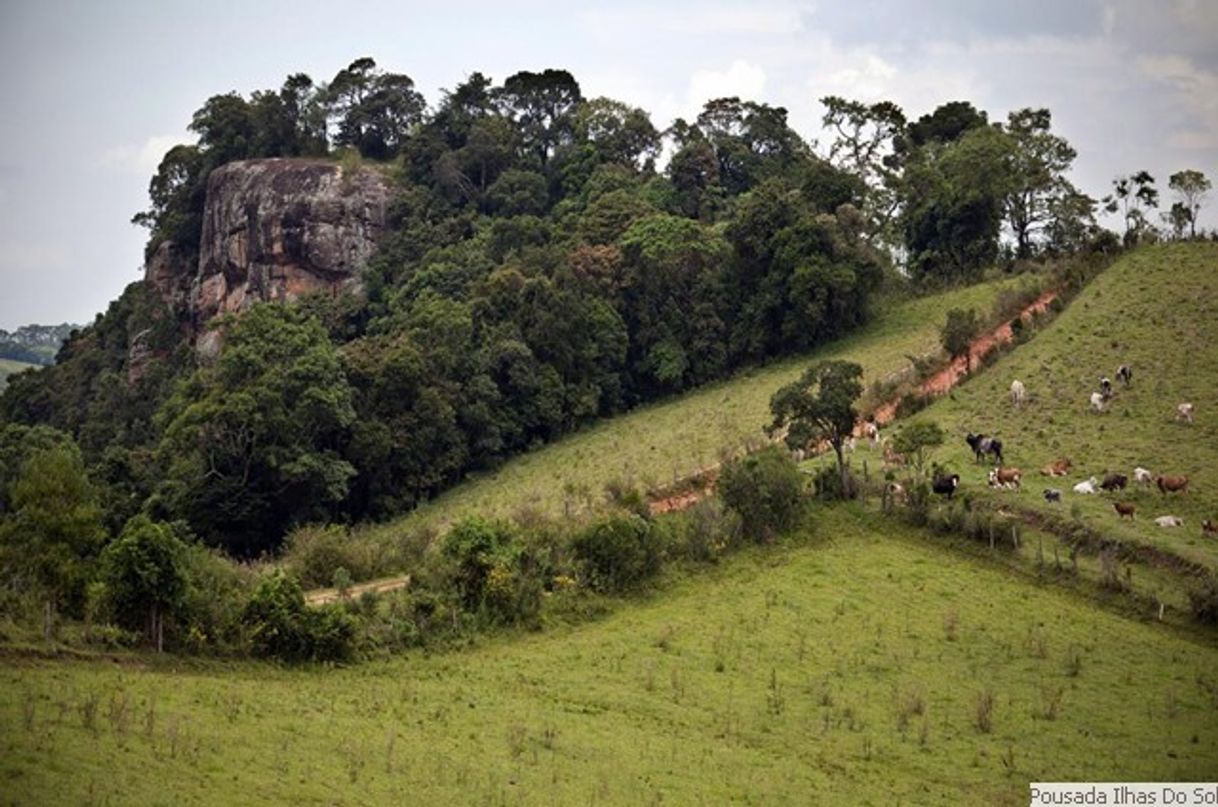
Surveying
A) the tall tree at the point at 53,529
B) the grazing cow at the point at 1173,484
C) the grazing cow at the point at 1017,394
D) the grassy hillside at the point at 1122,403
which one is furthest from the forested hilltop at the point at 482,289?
the grazing cow at the point at 1173,484

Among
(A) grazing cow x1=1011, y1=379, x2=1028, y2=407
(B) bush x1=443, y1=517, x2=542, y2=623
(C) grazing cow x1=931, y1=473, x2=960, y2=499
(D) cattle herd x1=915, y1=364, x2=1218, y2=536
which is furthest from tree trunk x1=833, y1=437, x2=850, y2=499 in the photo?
(B) bush x1=443, y1=517, x2=542, y2=623

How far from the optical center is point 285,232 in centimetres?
8450

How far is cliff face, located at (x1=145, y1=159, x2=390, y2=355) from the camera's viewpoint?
83.8 metres

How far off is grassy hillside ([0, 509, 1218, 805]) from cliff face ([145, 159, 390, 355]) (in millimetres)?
55126

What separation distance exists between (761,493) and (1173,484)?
11.9 m

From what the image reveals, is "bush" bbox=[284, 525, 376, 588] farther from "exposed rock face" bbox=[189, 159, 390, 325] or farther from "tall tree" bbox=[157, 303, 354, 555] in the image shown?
"exposed rock face" bbox=[189, 159, 390, 325]

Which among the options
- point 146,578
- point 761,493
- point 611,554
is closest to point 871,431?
point 761,493

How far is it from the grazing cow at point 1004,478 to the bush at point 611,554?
1142 centimetres

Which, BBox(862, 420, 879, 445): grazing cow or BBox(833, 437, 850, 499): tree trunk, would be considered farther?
BBox(862, 420, 879, 445): grazing cow

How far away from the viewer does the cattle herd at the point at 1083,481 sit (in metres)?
35.0

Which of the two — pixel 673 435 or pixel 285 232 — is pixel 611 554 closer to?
pixel 673 435

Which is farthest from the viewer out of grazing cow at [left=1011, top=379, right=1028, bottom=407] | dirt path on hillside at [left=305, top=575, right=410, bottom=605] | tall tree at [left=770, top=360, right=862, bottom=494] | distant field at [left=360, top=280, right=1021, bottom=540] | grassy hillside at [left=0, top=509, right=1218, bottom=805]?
distant field at [left=360, top=280, right=1021, bottom=540]

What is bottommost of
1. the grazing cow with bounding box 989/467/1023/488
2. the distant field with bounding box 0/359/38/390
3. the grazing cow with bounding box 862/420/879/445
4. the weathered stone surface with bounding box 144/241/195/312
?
the grazing cow with bounding box 989/467/1023/488

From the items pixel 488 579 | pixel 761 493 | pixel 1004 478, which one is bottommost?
pixel 488 579
